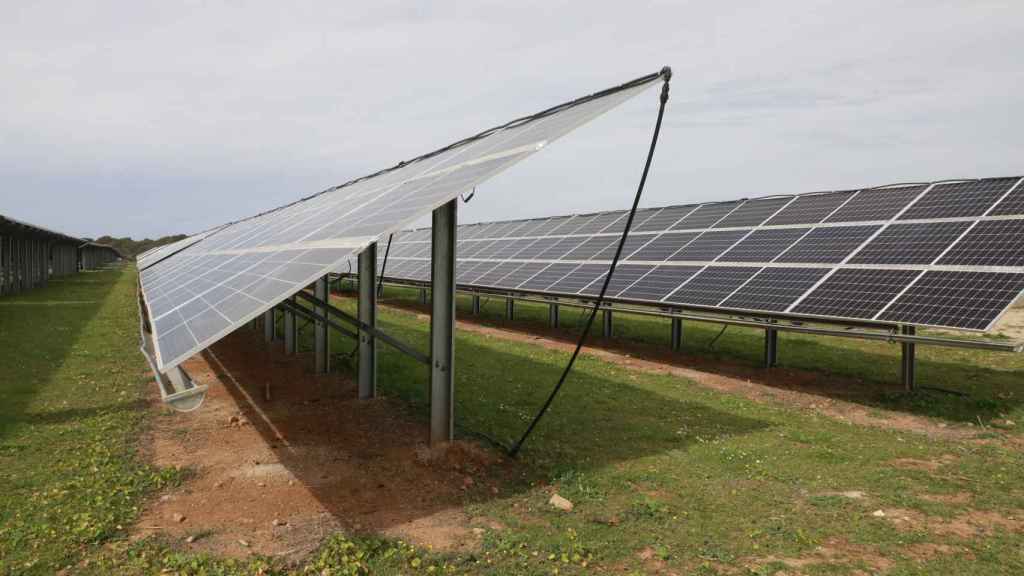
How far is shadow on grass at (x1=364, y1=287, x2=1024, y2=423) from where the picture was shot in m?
10.3

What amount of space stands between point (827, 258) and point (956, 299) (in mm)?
3000

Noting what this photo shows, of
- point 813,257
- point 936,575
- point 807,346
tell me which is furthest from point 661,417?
point 807,346

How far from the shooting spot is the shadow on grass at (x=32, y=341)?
33.4 feet

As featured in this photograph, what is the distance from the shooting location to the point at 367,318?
9906 mm

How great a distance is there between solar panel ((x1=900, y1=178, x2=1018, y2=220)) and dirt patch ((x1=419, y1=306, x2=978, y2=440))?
3.76m

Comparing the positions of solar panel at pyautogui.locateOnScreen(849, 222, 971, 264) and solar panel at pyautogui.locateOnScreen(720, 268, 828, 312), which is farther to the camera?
solar panel at pyautogui.locateOnScreen(720, 268, 828, 312)

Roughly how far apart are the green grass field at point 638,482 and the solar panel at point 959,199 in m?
3.22

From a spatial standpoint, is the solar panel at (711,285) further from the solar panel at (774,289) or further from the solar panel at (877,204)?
the solar panel at (877,204)

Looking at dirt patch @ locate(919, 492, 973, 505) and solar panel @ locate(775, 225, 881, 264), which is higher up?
solar panel @ locate(775, 225, 881, 264)

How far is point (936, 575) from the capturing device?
4.77m

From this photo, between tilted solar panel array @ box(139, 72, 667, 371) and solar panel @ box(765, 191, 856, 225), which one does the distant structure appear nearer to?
tilted solar panel array @ box(139, 72, 667, 371)

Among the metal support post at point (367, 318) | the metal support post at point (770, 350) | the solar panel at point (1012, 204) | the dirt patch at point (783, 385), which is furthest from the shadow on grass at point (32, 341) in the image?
the solar panel at point (1012, 204)

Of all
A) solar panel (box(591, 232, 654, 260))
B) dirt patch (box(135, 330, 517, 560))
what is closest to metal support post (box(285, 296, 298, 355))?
dirt patch (box(135, 330, 517, 560))

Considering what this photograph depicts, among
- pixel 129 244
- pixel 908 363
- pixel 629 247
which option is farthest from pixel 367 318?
pixel 129 244
